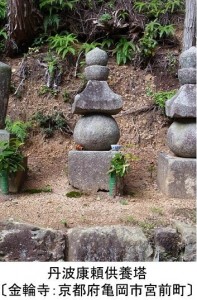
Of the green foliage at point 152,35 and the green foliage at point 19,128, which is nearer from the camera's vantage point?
the green foliage at point 19,128

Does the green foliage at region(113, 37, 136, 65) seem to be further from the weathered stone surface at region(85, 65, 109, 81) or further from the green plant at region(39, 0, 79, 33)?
the weathered stone surface at region(85, 65, 109, 81)

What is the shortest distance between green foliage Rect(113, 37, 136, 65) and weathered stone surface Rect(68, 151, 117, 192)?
3315 mm

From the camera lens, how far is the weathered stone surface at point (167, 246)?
3.09m

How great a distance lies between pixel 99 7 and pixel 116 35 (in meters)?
1.15

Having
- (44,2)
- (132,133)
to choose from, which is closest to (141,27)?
(44,2)

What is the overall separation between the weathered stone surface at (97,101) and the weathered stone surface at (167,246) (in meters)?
1.73

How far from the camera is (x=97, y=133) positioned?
4.23 m

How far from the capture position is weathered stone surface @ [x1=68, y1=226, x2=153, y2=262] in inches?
119

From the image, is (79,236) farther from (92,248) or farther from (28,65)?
(28,65)

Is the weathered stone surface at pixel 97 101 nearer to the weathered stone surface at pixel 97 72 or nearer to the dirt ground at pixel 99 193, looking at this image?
the weathered stone surface at pixel 97 72

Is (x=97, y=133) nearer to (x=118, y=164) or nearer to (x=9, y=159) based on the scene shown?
(x=118, y=164)

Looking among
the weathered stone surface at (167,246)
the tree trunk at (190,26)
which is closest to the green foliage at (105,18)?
the tree trunk at (190,26)

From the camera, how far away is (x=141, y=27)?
7352 mm

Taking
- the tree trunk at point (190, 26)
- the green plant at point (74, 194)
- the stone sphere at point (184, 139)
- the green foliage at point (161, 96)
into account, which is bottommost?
the green plant at point (74, 194)
